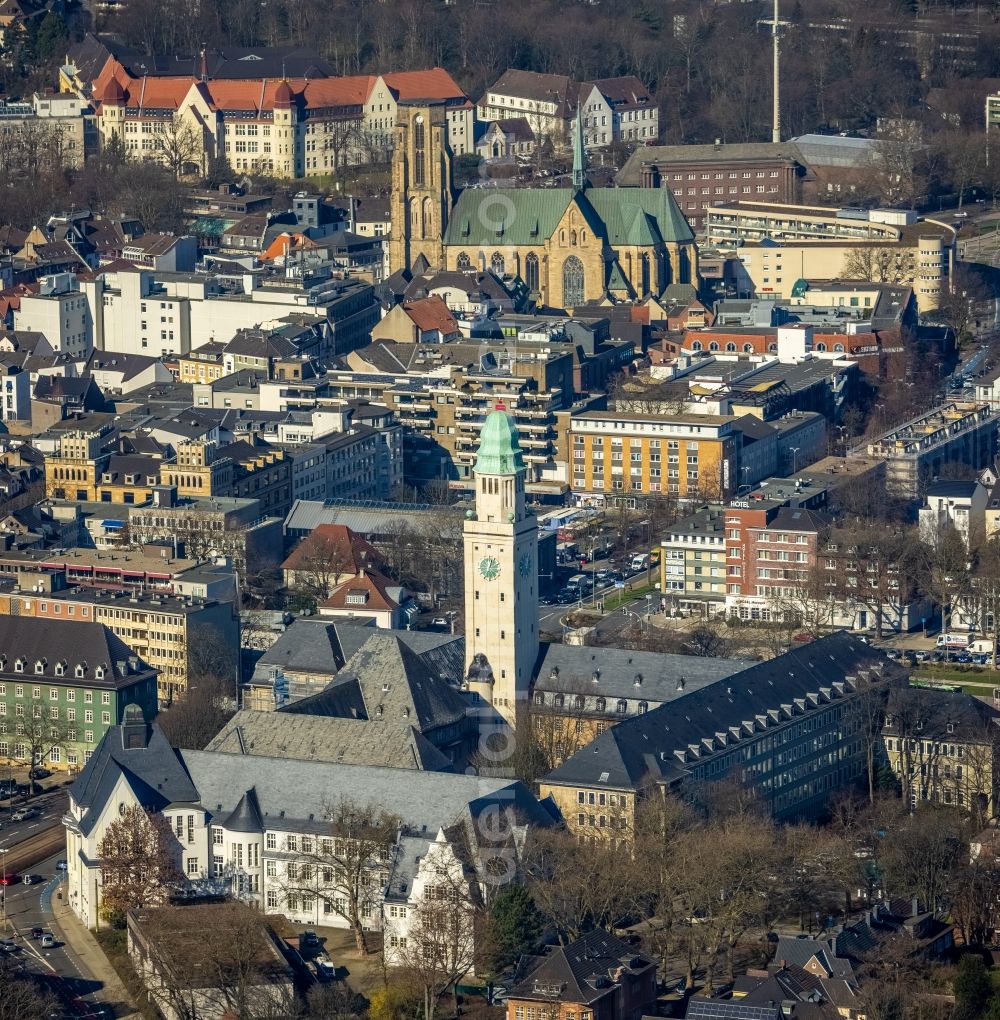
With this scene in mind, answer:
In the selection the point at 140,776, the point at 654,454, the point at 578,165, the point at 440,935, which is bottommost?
the point at 440,935

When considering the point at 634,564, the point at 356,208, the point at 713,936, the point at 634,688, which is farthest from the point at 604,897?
the point at 356,208

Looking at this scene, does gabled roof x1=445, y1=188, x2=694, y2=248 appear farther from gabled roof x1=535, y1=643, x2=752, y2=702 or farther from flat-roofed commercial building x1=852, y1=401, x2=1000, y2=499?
gabled roof x1=535, y1=643, x2=752, y2=702

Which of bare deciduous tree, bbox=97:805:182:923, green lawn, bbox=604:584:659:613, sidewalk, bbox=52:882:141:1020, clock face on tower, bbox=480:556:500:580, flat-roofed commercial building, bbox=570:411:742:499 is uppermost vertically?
clock face on tower, bbox=480:556:500:580

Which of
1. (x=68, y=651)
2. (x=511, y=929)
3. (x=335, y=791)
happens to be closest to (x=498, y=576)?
(x=335, y=791)

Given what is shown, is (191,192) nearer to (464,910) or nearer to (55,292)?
(55,292)

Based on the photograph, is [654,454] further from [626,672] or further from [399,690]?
[399,690]

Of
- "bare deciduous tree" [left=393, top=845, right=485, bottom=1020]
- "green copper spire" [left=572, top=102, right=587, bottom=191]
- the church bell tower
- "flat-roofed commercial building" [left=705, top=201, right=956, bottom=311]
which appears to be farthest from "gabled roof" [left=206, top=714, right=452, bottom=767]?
"green copper spire" [left=572, top=102, right=587, bottom=191]

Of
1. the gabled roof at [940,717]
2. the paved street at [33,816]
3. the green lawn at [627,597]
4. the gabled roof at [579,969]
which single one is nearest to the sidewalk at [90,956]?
the paved street at [33,816]
